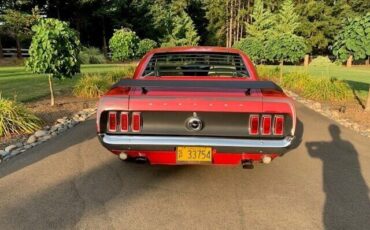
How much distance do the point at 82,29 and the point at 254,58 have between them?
27.5m

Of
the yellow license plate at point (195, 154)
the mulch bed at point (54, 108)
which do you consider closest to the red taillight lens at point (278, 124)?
the yellow license plate at point (195, 154)

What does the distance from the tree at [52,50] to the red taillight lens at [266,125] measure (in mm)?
7206

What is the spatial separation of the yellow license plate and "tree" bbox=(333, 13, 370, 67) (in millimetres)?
8042

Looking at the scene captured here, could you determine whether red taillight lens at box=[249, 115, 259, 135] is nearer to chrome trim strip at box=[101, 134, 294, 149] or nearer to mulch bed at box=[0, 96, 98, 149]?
chrome trim strip at box=[101, 134, 294, 149]

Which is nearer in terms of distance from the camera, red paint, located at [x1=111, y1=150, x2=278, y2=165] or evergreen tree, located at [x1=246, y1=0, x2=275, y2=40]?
red paint, located at [x1=111, y1=150, x2=278, y2=165]

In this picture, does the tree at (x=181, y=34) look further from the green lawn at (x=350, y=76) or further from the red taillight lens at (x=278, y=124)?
the red taillight lens at (x=278, y=124)

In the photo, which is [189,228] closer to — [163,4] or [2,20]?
[2,20]

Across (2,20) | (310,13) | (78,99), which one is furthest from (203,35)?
(78,99)

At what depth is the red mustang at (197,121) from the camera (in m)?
4.03

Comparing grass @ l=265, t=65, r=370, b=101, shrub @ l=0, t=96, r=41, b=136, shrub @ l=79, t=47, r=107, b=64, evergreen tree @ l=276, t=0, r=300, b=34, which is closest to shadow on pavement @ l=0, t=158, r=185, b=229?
shrub @ l=0, t=96, r=41, b=136

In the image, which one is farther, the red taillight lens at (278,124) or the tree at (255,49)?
the tree at (255,49)

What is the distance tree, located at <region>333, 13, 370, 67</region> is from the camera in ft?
33.7

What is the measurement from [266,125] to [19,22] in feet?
127

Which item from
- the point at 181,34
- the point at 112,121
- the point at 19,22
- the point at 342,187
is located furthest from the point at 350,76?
the point at 181,34
